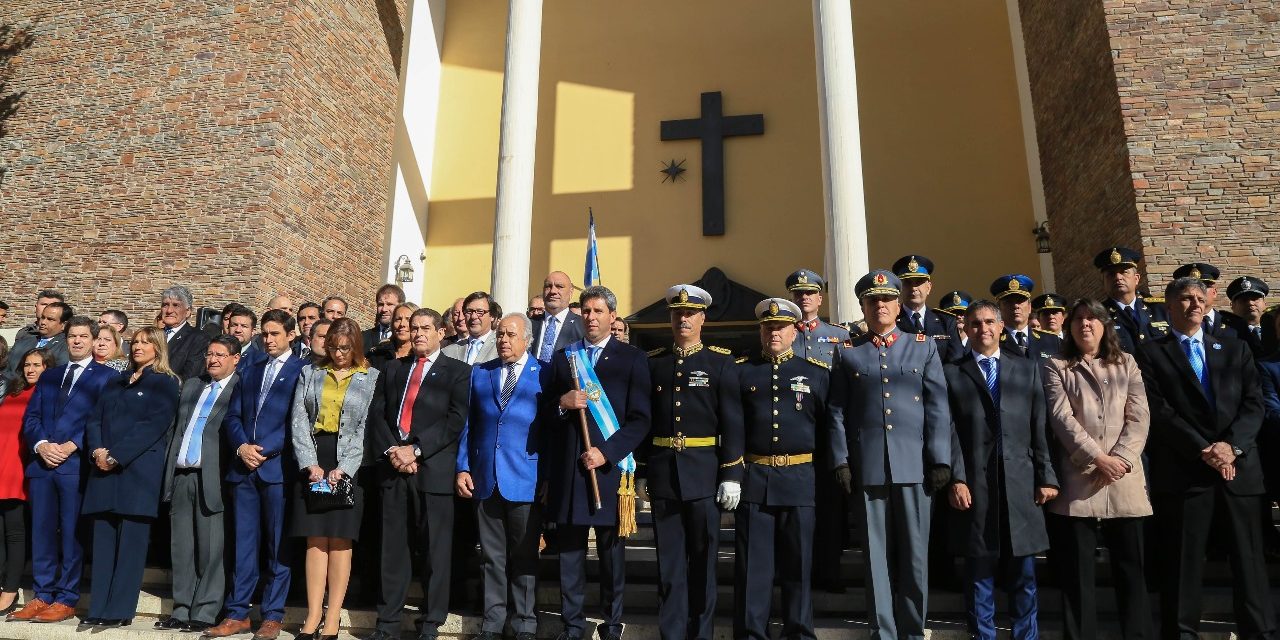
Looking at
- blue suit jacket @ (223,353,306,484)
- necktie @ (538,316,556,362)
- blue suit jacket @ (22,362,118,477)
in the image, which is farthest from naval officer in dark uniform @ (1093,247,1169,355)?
blue suit jacket @ (22,362,118,477)

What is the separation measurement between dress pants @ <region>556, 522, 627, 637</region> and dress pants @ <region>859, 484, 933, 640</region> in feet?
4.09

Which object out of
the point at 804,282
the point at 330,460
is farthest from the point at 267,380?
the point at 804,282

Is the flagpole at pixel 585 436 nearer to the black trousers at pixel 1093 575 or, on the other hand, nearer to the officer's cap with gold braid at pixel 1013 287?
the black trousers at pixel 1093 575

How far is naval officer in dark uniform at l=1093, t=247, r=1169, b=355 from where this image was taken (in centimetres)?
562

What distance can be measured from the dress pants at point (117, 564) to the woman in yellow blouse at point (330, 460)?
3.70 ft

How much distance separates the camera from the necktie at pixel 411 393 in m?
4.81

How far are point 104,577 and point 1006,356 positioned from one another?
5191mm

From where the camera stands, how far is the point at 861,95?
11.8 metres

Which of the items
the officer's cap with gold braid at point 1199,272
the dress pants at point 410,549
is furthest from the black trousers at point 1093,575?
the dress pants at point 410,549

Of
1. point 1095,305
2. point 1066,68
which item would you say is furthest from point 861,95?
point 1095,305

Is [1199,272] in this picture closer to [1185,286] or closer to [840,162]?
[1185,286]

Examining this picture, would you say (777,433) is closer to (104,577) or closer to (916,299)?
(916,299)

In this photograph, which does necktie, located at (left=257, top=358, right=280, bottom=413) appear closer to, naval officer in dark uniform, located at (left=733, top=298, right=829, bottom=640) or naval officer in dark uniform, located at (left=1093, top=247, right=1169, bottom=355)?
naval officer in dark uniform, located at (left=733, top=298, right=829, bottom=640)

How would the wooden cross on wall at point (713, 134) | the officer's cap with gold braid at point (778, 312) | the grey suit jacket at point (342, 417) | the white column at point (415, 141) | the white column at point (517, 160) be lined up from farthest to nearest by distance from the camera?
the white column at point (415, 141) < the wooden cross on wall at point (713, 134) < the white column at point (517, 160) < the grey suit jacket at point (342, 417) < the officer's cap with gold braid at point (778, 312)
